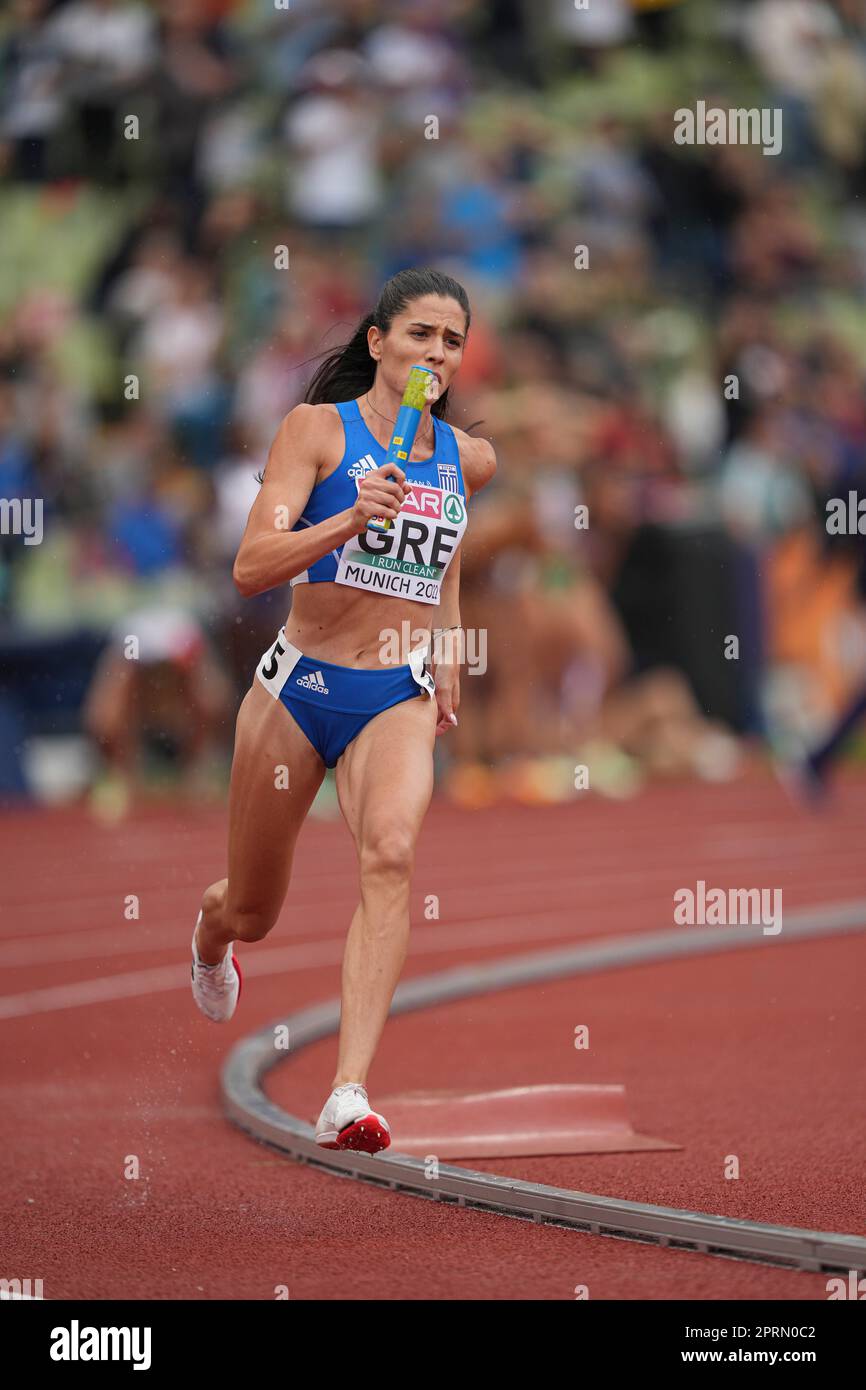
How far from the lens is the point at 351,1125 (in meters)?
4.31

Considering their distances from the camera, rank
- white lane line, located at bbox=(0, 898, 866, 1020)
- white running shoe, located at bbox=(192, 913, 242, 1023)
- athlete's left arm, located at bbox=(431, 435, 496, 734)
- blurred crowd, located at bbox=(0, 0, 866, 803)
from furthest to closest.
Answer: blurred crowd, located at bbox=(0, 0, 866, 803)
white lane line, located at bbox=(0, 898, 866, 1020)
white running shoe, located at bbox=(192, 913, 242, 1023)
athlete's left arm, located at bbox=(431, 435, 496, 734)

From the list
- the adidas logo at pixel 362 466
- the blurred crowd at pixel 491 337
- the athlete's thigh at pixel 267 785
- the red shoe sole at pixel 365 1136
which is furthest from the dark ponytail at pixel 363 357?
the blurred crowd at pixel 491 337

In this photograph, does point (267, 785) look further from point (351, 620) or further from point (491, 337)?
point (491, 337)

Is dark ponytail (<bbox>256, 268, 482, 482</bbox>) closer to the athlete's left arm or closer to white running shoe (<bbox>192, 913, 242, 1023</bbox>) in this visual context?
the athlete's left arm

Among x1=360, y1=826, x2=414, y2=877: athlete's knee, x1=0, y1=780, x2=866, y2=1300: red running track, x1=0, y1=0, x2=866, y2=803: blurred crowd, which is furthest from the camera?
x1=0, y1=0, x2=866, y2=803: blurred crowd

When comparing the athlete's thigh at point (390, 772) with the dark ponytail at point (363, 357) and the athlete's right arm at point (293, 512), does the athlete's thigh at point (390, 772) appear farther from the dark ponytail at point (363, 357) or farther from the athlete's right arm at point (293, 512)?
the dark ponytail at point (363, 357)

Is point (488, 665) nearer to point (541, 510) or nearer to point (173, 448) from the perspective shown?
point (541, 510)

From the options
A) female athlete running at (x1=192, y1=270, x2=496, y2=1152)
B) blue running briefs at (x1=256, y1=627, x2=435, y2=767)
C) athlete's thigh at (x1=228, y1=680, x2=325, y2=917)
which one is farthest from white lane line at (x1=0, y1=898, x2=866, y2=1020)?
blue running briefs at (x1=256, y1=627, x2=435, y2=767)

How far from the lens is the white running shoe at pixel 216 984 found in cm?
580

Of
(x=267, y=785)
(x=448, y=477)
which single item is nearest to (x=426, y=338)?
(x=448, y=477)

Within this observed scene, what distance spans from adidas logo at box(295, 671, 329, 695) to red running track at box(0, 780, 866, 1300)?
1175 mm

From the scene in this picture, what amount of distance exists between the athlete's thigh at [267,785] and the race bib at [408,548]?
40 centimetres

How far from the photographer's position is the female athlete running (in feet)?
15.8

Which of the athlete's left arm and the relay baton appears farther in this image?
the athlete's left arm
